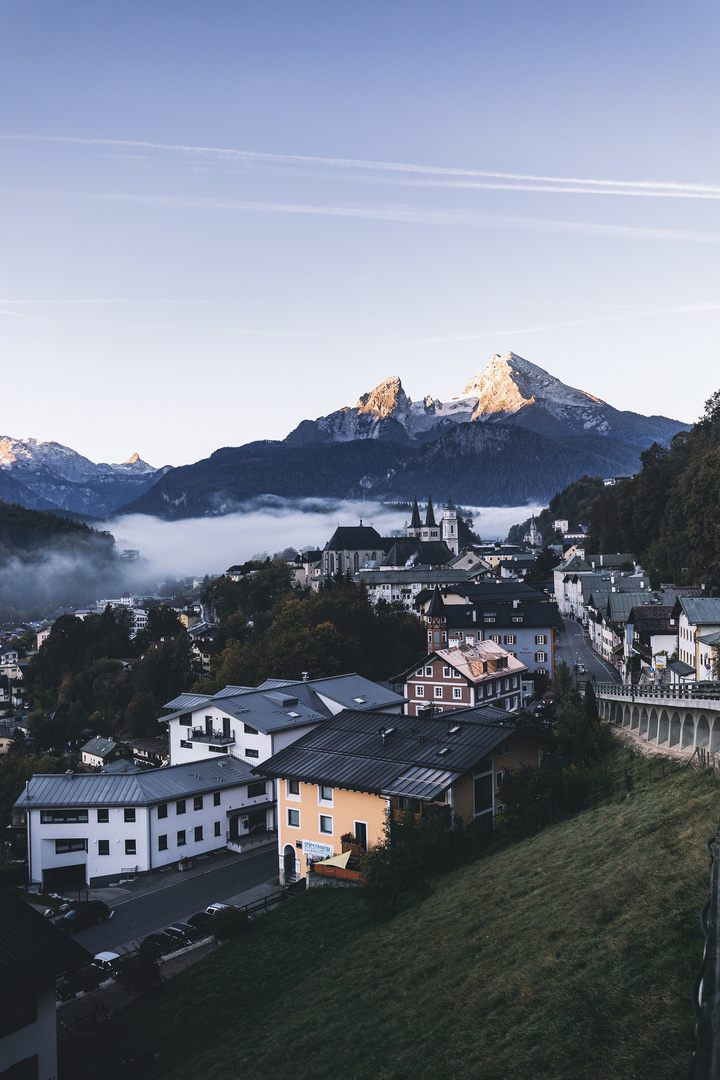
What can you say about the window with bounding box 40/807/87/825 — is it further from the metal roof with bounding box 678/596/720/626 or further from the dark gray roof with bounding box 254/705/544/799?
the metal roof with bounding box 678/596/720/626

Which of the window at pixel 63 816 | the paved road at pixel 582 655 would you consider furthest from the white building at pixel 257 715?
the paved road at pixel 582 655

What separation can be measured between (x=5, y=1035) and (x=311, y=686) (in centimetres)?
4073

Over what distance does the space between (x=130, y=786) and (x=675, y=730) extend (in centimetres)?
2764

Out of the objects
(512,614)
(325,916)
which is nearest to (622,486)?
(512,614)

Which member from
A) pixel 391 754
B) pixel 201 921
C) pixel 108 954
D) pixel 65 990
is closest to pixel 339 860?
pixel 391 754

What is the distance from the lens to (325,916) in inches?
1110

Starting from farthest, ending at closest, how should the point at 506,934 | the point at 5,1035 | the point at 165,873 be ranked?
the point at 165,873 < the point at 506,934 < the point at 5,1035

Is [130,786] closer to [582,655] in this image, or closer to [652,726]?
[652,726]

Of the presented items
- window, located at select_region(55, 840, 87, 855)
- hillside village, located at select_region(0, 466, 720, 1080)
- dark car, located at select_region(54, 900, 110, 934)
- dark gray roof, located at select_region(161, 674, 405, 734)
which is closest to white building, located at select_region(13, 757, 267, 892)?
window, located at select_region(55, 840, 87, 855)

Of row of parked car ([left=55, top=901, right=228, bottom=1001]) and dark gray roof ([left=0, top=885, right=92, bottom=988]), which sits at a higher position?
dark gray roof ([left=0, top=885, right=92, bottom=988])

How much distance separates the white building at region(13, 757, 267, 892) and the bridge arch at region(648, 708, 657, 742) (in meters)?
22.9

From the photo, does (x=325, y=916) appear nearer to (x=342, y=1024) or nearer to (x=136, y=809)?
(x=342, y=1024)

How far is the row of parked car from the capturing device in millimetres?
26625

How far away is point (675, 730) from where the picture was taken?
103ft
